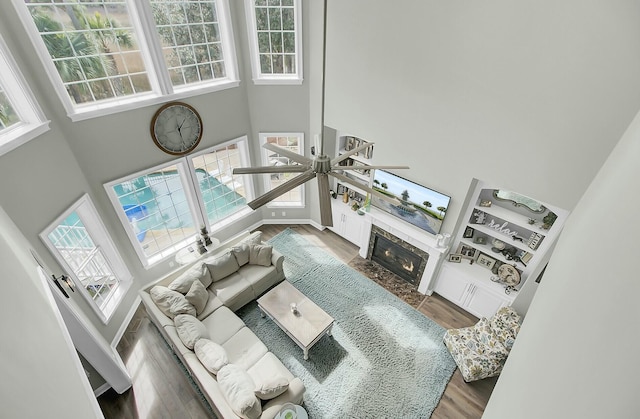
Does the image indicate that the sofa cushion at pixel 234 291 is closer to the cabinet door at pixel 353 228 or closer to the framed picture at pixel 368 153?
the cabinet door at pixel 353 228

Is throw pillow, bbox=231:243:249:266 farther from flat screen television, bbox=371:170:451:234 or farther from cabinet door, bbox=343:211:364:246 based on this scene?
flat screen television, bbox=371:170:451:234

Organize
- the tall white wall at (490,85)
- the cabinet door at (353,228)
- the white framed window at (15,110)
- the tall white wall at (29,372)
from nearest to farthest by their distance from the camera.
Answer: the tall white wall at (29,372) < the tall white wall at (490,85) < the white framed window at (15,110) < the cabinet door at (353,228)

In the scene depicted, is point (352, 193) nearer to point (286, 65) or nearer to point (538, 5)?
point (286, 65)

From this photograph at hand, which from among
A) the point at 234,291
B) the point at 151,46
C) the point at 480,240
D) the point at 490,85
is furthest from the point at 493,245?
the point at 151,46

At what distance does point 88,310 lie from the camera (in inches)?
162

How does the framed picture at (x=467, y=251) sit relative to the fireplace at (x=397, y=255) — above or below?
above

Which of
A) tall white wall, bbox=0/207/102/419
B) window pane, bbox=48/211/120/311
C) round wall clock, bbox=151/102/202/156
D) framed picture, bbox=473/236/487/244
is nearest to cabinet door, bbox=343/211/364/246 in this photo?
framed picture, bbox=473/236/487/244

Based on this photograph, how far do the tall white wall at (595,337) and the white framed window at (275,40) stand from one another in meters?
5.19

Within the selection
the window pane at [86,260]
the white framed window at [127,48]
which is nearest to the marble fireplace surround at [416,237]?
the white framed window at [127,48]

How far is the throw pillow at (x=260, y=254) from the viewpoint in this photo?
5340 millimetres

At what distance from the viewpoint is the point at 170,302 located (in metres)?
4.34

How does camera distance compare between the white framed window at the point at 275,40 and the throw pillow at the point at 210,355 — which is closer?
the throw pillow at the point at 210,355

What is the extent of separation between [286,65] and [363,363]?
5.30 m

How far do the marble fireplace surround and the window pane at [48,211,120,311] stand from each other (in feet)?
15.2
